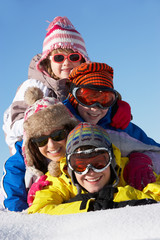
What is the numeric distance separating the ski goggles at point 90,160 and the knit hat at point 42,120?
412 millimetres

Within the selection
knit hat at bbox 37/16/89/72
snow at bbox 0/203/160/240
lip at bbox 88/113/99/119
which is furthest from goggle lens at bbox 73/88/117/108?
snow at bbox 0/203/160/240

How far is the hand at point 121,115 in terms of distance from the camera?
310 centimetres

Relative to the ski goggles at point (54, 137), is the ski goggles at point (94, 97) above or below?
above

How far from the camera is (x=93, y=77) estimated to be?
2867mm

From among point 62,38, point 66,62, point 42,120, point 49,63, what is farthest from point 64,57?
point 42,120

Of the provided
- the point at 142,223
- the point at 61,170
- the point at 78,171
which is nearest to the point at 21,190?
the point at 61,170

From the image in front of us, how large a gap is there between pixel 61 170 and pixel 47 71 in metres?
1.82

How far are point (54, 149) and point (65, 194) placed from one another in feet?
1.19

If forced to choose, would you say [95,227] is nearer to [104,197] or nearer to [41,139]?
[104,197]

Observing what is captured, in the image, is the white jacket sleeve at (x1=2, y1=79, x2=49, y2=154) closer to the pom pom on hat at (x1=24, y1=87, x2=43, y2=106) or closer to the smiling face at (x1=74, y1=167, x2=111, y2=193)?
the pom pom on hat at (x1=24, y1=87, x2=43, y2=106)

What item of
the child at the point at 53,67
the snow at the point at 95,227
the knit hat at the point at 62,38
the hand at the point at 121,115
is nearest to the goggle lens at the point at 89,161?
the snow at the point at 95,227

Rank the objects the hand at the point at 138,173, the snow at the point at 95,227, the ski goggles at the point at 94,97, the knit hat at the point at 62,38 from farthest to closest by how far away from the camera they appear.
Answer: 1. the knit hat at the point at 62,38
2. the ski goggles at the point at 94,97
3. the hand at the point at 138,173
4. the snow at the point at 95,227

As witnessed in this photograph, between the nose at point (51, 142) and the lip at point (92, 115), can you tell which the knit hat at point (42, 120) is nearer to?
the nose at point (51, 142)

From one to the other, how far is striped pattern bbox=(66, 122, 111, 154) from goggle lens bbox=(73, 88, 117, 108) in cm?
51
